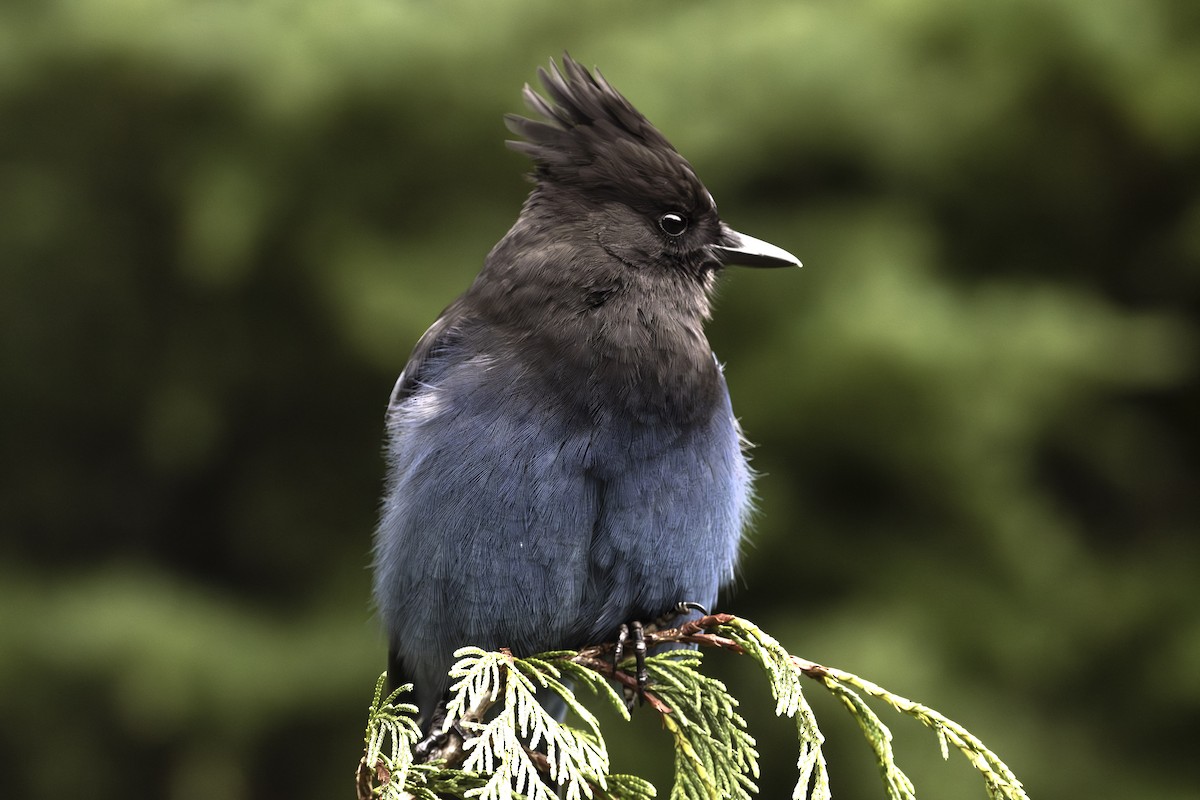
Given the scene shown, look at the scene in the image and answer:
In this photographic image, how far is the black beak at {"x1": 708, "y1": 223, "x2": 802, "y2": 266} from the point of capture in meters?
3.36

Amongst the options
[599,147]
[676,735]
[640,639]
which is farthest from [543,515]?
[599,147]

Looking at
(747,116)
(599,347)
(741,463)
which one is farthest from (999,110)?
(599,347)

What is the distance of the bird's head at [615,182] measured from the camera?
323 cm

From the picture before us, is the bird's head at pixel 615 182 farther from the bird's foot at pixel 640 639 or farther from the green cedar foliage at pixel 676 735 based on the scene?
the green cedar foliage at pixel 676 735

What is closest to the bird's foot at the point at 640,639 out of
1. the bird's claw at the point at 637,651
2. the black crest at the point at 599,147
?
the bird's claw at the point at 637,651

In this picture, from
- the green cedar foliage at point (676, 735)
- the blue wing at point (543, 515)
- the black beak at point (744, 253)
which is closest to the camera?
the green cedar foliage at point (676, 735)

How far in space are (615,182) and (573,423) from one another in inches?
27.7

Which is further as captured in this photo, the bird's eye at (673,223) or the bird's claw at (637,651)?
the bird's eye at (673,223)

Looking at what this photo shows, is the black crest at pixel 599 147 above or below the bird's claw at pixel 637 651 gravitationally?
above

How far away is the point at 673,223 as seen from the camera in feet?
10.7

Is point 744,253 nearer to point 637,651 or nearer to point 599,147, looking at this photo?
point 599,147

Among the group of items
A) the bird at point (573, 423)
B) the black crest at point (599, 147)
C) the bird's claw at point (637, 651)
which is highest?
the black crest at point (599, 147)

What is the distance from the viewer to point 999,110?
5.12m

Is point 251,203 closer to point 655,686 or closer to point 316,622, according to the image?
point 316,622
